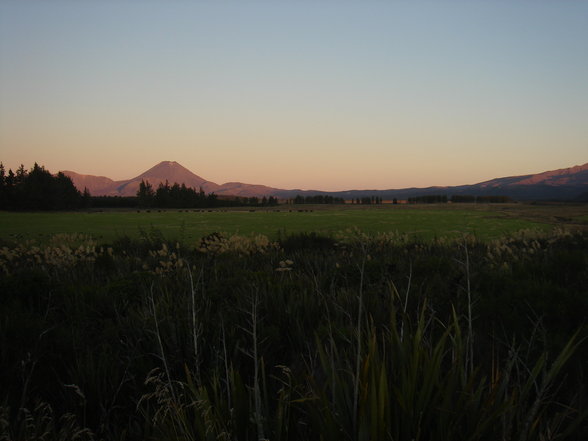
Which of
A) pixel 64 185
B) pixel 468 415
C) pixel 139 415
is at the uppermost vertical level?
pixel 64 185

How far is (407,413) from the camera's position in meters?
1.63

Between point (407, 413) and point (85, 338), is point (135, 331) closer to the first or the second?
point (85, 338)

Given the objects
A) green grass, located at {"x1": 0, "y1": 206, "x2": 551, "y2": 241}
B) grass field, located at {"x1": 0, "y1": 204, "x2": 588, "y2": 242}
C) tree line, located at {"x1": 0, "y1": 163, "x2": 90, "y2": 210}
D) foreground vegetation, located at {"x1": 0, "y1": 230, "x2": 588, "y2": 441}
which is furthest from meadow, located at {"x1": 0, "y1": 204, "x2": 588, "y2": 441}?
tree line, located at {"x1": 0, "y1": 163, "x2": 90, "y2": 210}

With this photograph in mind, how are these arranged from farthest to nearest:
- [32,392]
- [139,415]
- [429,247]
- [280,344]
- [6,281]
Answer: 1. [429,247]
2. [6,281]
3. [280,344]
4. [32,392]
5. [139,415]

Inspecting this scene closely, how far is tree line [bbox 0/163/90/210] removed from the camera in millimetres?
64875

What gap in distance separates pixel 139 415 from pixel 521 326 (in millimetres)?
3947

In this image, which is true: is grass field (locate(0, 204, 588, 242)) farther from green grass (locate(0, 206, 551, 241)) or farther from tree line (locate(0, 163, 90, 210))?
tree line (locate(0, 163, 90, 210))

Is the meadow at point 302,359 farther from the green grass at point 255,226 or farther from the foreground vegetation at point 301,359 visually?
the green grass at point 255,226

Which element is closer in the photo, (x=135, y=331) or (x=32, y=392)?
(x=32, y=392)

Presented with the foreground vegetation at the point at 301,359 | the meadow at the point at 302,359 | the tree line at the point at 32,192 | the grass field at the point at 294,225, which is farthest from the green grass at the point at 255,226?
the tree line at the point at 32,192

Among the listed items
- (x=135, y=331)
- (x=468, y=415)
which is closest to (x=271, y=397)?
(x=468, y=415)

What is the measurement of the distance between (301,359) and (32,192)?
79.5 meters

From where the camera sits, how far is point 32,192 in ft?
219

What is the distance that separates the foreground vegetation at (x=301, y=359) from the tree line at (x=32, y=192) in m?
72.4
